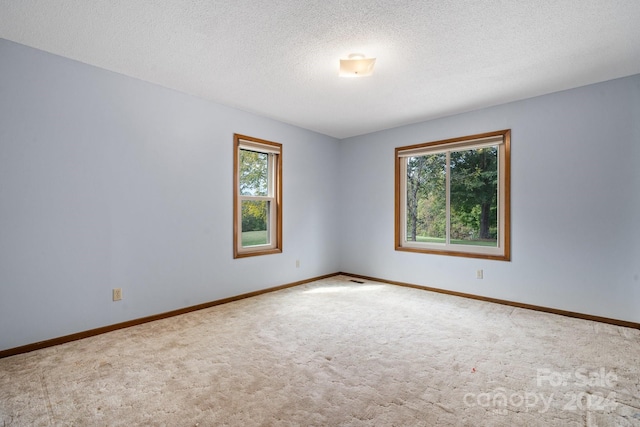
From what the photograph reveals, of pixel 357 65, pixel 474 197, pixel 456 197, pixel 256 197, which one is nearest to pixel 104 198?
pixel 256 197

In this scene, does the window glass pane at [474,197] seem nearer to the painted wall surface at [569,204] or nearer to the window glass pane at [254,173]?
the painted wall surface at [569,204]

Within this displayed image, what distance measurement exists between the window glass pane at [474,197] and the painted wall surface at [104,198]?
283cm

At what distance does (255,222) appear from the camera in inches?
174

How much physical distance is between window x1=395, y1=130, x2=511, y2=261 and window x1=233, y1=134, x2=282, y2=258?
74.9 inches

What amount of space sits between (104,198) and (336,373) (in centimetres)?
262

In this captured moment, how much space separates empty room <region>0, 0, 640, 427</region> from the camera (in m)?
2.00

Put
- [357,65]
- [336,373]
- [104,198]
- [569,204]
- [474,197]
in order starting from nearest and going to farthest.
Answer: [336,373], [357,65], [104,198], [569,204], [474,197]

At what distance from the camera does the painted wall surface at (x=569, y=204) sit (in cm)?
308

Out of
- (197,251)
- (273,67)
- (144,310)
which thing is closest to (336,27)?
(273,67)

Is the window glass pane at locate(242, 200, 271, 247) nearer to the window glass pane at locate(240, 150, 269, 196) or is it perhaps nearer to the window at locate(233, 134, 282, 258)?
the window at locate(233, 134, 282, 258)

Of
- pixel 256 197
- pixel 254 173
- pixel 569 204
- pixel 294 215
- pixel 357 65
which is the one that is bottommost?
pixel 294 215

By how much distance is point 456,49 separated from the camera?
2.57m

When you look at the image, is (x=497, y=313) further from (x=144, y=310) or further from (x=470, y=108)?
(x=144, y=310)

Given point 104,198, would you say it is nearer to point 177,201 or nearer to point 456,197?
point 177,201
